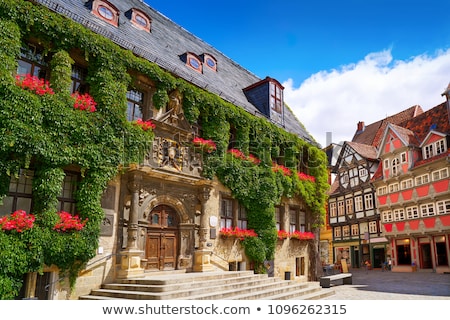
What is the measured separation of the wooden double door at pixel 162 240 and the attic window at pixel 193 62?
23.4 ft

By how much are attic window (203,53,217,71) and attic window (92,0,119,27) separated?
5458 millimetres

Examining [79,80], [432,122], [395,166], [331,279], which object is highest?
[432,122]

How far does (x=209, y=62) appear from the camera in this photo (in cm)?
1964

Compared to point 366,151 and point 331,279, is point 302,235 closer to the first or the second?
point 331,279

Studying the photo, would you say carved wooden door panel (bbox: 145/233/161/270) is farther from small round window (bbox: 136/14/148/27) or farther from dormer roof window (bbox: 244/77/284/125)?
dormer roof window (bbox: 244/77/284/125)

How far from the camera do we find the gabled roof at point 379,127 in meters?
37.6

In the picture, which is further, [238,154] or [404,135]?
[404,135]

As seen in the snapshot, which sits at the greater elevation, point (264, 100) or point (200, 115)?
point (264, 100)

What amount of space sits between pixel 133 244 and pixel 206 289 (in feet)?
9.96

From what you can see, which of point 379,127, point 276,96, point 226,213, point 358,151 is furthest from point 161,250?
point 379,127

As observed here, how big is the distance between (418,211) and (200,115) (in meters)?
21.4
